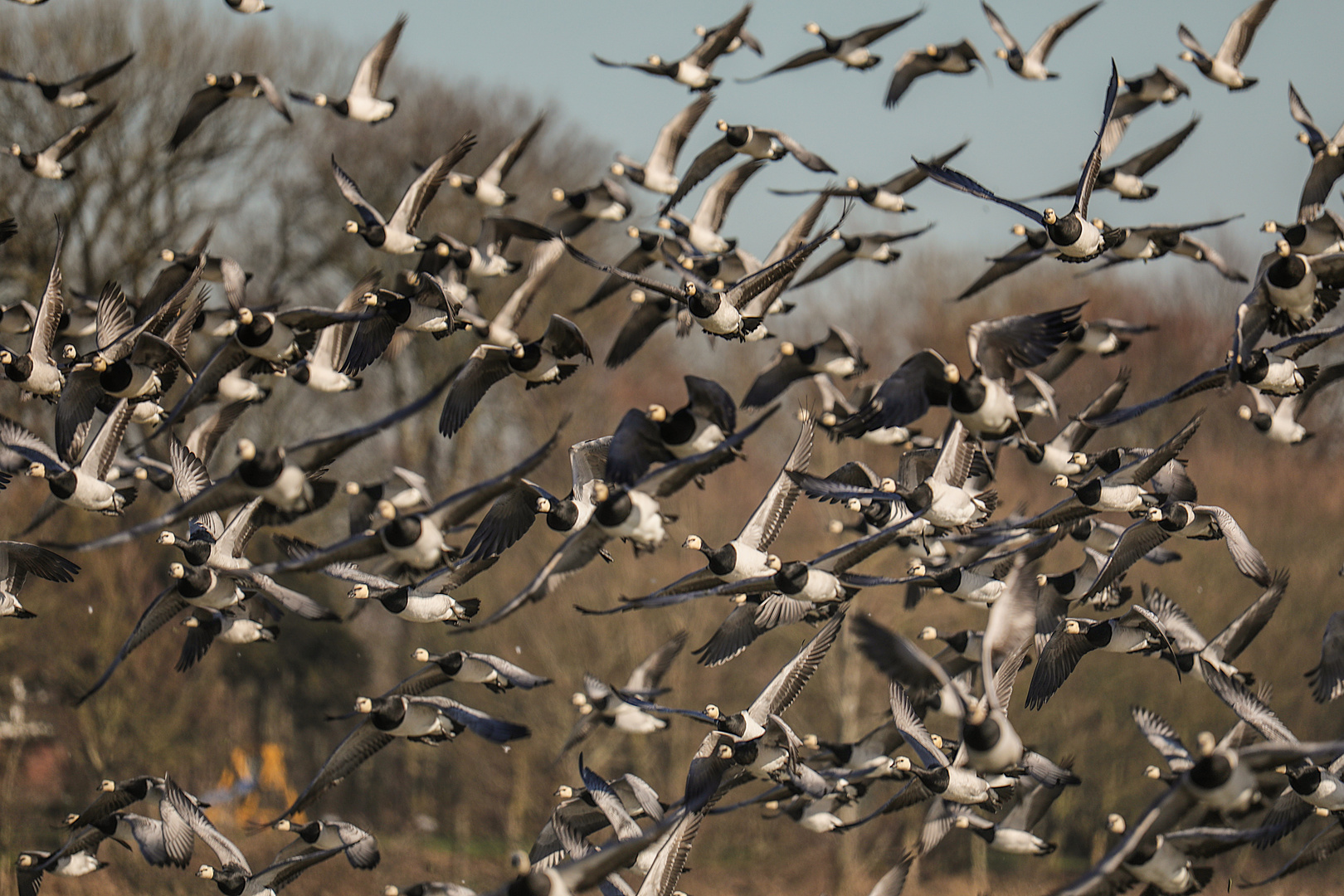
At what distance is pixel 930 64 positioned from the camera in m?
12.6

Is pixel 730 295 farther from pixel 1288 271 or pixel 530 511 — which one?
pixel 1288 271

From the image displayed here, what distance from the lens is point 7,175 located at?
24594mm

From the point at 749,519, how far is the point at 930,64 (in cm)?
527

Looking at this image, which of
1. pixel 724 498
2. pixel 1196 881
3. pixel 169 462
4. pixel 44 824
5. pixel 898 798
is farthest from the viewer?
pixel 724 498

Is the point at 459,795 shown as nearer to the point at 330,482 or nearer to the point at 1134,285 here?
the point at 330,482

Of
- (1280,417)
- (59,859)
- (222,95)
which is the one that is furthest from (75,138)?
(1280,417)

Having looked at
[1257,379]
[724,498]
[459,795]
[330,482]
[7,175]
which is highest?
[1257,379]

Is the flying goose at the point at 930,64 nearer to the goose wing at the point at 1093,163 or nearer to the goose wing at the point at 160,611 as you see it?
the goose wing at the point at 1093,163

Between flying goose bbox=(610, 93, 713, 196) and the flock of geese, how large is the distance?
0.56 m

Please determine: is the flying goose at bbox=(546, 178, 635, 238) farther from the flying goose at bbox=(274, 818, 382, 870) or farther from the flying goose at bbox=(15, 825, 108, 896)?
the flying goose at bbox=(15, 825, 108, 896)

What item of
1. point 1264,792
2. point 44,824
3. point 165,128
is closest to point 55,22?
point 165,128

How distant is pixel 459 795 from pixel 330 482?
17398 millimetres

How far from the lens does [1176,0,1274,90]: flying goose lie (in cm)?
1184

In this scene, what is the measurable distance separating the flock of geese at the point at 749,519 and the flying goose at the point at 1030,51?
0.91 m
